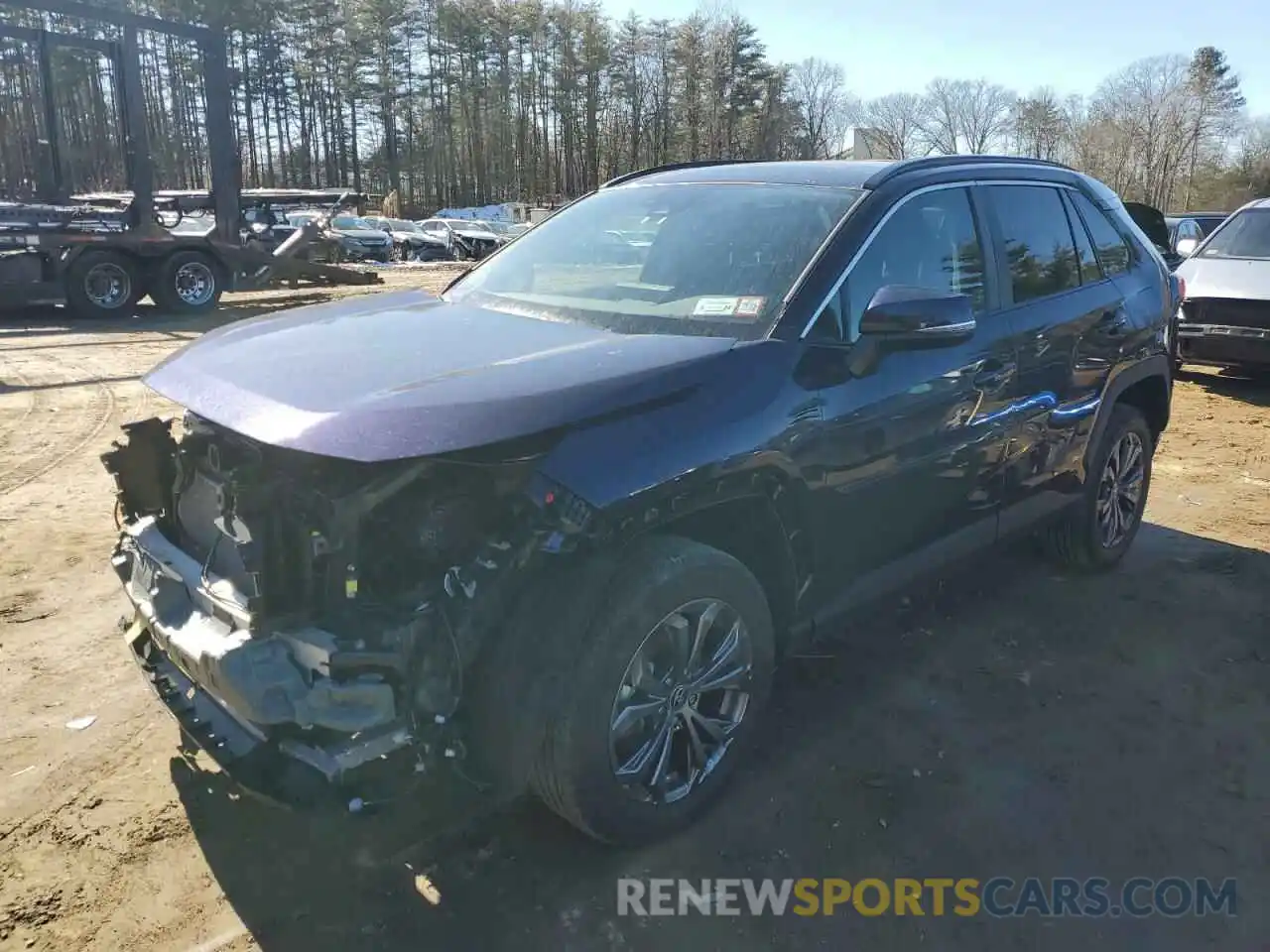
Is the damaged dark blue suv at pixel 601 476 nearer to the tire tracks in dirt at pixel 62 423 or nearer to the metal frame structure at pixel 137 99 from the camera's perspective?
the tire tracks in dirt at pixel 62 423

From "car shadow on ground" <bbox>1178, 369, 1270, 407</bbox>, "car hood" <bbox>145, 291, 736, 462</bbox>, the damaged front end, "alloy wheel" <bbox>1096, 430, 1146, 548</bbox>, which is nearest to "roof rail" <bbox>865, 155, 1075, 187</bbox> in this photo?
"car hood" <bbox>145, 291, 736, 462</bbox>

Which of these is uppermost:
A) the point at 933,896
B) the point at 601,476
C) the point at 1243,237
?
the point at 1243,237

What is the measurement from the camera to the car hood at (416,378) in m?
2.30

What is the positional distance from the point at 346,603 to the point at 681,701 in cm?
103

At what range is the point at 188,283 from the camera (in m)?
15.7

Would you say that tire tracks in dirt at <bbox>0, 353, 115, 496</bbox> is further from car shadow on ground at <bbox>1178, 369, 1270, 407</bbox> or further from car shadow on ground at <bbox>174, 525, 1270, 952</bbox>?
car shadow on ground at <bbox>1178, 369, 1270, 407</bbox>

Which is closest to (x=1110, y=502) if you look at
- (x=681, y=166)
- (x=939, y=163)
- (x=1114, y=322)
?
(x=1114, y=322)

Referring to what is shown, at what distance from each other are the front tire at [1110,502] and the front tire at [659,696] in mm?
2432

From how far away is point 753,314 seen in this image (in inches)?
120

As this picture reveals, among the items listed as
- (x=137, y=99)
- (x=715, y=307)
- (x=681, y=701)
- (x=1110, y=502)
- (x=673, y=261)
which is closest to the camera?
(x=681, y=701)

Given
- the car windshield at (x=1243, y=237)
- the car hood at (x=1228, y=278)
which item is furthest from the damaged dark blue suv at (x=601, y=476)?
the car windshield at (x=1243, y=237)

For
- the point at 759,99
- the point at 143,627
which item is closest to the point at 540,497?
the point at 143,627

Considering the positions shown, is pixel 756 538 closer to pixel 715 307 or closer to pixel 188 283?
pixel 715 307

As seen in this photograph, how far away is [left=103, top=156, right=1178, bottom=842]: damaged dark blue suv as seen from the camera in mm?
2340
